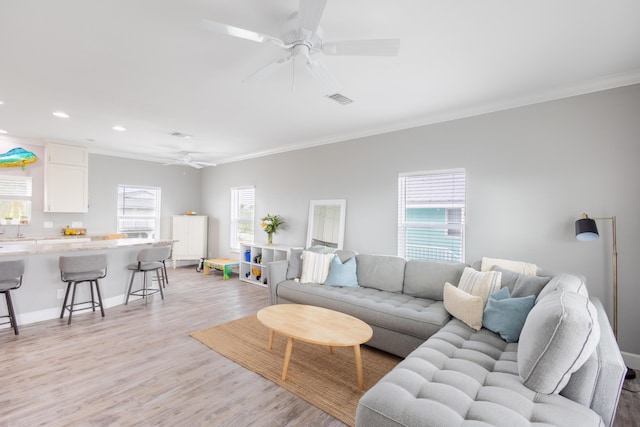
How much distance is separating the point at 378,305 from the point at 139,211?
21.1ft

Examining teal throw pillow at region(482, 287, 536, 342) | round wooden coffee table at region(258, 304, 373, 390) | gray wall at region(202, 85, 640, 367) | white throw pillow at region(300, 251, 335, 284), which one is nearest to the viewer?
teal throw pillow at region(482, 287, 536, 342)

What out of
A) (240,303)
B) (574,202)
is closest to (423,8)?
(574,202)

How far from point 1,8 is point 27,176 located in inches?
196

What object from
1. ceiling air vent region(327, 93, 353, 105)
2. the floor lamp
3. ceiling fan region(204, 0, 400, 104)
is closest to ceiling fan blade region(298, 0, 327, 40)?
ceiling fan region(204, 0, 400, 104)

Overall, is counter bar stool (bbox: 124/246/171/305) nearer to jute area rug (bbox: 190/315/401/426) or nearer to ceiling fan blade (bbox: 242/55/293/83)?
jute area rug (bbox: 190/315/401/426)

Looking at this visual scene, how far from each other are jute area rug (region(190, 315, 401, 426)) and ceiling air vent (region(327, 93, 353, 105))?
109 inches

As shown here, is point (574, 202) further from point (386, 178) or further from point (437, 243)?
point (386, 178)

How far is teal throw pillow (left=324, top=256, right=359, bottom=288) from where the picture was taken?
3857mm

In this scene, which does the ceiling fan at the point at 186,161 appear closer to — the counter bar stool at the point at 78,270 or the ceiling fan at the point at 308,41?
the counter bar stool at the point at 78,270

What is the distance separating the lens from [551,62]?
262cm

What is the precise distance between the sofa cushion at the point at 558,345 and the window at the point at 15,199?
769cm

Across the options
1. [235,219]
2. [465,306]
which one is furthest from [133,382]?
[235,219]

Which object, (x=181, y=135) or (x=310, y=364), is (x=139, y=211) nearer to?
(x=181, y=135)

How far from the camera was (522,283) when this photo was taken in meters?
2.64
